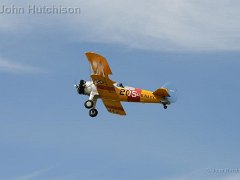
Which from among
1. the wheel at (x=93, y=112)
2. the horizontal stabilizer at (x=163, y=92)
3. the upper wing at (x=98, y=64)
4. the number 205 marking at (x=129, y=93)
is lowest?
the wheel at (x=93, y=112)

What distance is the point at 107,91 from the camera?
234 feet

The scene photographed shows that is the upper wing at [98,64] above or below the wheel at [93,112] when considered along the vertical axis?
above

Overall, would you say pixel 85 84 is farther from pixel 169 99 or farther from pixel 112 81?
pixel 169 99

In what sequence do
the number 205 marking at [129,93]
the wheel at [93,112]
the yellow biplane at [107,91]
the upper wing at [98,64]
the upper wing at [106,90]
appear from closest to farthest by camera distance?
the upper wing at [98,64] < the yellow biplane at [107,91] < the upper wing at [106,90] < the number 205 marking at [129,93] < the wheel at [93,112]

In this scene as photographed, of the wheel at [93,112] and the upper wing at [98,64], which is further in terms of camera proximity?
the wheel at [93,112]

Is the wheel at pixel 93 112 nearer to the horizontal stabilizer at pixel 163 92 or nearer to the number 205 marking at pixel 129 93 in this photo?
the number 205 marking at pixel 129 93

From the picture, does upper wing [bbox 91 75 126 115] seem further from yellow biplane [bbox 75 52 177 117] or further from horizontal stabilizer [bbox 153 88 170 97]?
horizontal stabilizer [bbox 153 88 170 97]

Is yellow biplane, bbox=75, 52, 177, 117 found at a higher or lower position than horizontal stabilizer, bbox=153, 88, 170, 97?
higher

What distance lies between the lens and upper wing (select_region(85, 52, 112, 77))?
68.7 metres

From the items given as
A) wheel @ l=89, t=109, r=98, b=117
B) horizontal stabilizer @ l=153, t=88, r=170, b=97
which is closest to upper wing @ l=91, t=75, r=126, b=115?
wheel @ l=89, t=109, r=98, b=117

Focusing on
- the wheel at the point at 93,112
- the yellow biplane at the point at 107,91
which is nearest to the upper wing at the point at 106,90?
the yellow biplane at the point at 107,91

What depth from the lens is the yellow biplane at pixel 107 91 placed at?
69750 mm

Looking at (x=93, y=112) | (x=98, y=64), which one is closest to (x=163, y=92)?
(x=98, y=64)

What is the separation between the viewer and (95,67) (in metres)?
69.4
